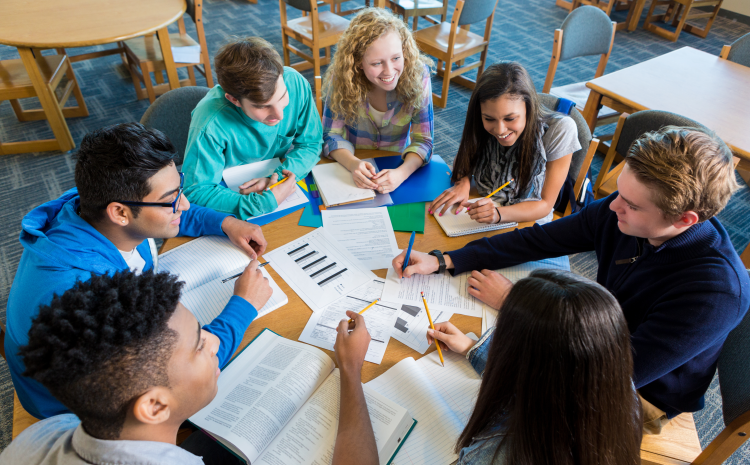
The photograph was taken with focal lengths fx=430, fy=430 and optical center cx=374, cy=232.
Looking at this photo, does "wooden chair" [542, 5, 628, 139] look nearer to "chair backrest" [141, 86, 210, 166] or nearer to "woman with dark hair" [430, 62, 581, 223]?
"woman with dark hair" [430, 62, 581, 223]

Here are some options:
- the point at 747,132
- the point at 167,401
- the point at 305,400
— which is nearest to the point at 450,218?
the point at 305,400

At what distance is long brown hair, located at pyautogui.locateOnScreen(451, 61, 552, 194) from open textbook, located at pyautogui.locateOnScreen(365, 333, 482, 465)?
0.80m

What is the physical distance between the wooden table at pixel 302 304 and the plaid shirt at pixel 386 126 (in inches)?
17.3

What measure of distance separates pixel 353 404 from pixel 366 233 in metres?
0.61

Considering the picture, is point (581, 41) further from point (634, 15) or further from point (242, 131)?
point (634, 15)

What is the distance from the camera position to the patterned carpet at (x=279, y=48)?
93.0 inches

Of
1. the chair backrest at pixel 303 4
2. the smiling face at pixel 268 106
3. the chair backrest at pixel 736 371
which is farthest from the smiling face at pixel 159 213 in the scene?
the chair backrest at pixel 303 4

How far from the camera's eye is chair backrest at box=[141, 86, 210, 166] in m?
1.72

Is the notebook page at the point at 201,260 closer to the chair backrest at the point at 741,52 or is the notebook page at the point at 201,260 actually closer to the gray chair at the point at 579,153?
the gray chair at the point at 579,153

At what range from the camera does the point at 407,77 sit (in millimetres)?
1744

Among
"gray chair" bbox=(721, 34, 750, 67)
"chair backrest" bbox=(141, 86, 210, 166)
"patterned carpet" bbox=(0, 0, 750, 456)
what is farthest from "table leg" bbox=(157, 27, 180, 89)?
"gray chair" bbox=(721, 34, 750, 67)

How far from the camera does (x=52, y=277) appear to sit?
998 mm

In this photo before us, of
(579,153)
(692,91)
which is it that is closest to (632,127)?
(579,153)

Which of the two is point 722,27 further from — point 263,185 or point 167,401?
point 167,401
